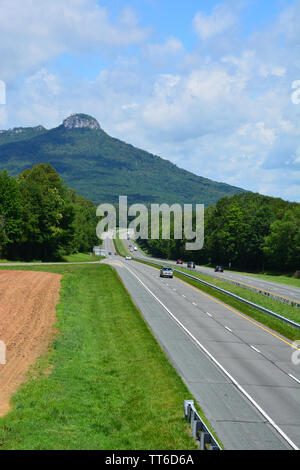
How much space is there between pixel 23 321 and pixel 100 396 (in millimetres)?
13817

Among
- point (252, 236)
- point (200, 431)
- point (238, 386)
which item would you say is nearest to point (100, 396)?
point (200, 431)

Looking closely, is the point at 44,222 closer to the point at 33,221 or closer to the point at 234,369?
the point at 33,221

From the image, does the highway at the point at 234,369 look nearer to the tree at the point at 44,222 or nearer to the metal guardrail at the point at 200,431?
the metal guardrail at the point at 200,431

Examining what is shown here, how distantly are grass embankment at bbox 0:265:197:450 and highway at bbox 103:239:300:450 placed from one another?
3.84ft

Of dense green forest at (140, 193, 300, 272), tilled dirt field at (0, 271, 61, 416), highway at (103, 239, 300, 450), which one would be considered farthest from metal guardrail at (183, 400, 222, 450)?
dense green forest at (140, 193, 300, 272)

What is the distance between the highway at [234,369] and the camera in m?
14.0

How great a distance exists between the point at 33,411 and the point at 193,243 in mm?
112699

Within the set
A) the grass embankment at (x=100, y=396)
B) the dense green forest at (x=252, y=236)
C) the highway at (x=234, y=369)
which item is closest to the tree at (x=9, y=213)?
the highway at (x=234, y=369)

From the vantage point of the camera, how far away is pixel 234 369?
820 inches

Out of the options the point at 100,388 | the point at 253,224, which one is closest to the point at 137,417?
the point at 100,388

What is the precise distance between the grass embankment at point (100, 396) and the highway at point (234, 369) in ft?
3.84
